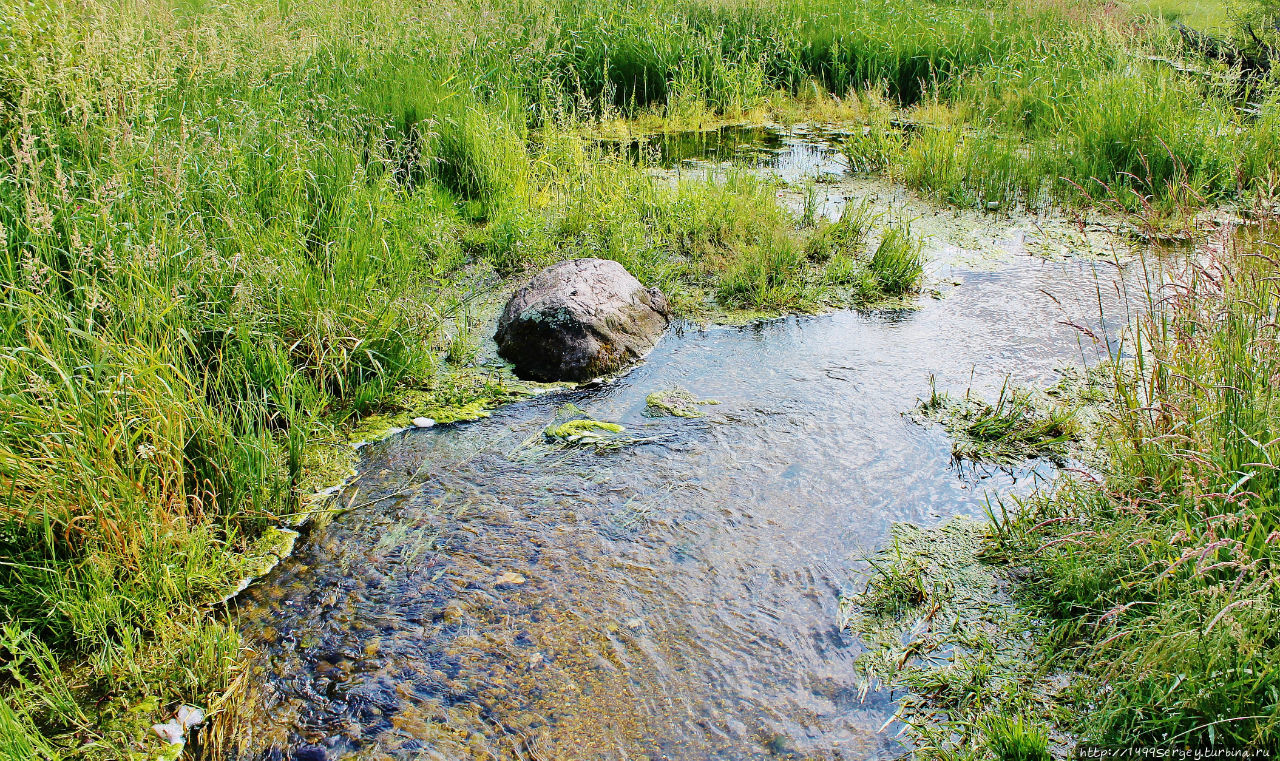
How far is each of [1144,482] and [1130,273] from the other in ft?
11.2

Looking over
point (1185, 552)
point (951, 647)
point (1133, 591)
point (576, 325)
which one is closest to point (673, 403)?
point (576, 325)

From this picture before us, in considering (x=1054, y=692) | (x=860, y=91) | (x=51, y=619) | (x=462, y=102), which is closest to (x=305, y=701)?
(x=51, y=619)

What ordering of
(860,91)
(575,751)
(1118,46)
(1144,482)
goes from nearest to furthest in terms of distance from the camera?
(575,751) < (1144,482) < (1118,46) < (860,91)

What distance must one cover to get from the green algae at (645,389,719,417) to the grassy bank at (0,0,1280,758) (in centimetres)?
90

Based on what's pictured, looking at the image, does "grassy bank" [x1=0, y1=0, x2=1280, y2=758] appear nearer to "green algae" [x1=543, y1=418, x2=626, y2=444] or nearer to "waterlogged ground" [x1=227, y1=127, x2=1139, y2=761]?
"waterlogged ground" [x1=227, y1=127, x2=1139, y2=761]

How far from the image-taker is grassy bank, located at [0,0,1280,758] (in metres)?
2.72

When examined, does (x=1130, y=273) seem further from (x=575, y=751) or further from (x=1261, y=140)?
(x=575, y=751)

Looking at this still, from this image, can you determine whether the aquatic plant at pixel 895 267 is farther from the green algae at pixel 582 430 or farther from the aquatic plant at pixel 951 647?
the aquatic plant at pixel 951 647

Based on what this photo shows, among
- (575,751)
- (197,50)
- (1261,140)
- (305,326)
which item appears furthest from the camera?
(1261,140)

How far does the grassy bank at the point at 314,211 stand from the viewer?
2.72 meters

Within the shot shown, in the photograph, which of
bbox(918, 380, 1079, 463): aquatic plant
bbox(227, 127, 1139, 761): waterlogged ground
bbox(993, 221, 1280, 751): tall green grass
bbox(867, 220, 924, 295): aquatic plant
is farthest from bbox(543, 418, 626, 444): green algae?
bbox(867, 220, 924, 295): aquatic plant

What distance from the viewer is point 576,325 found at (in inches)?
188

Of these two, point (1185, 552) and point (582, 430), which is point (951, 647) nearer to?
point (1185, 552)

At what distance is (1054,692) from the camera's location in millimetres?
2617
